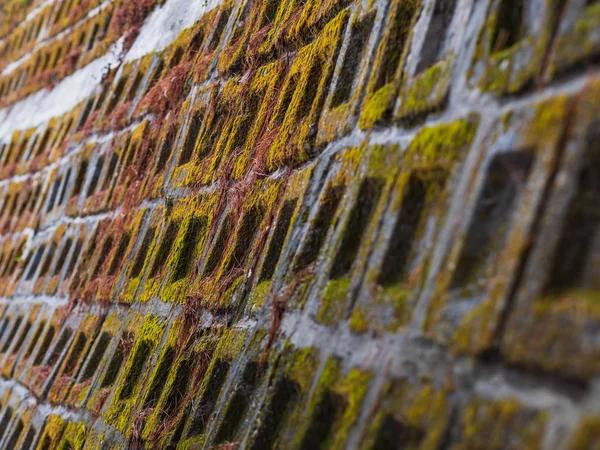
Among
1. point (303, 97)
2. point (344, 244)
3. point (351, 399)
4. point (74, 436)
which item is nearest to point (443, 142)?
point (344, 244)

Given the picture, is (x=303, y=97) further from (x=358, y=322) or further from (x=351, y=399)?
(x=351, y=399)

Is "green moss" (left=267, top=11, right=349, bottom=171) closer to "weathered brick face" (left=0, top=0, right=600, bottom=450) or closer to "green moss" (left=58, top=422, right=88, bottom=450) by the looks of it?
"weathered brick face" (left=0, top=0, right=600, bottom=450)

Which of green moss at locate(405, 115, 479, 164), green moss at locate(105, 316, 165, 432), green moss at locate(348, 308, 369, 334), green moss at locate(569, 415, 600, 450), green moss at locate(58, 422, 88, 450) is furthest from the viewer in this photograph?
green moss at locate(58, 422, 88, 450)

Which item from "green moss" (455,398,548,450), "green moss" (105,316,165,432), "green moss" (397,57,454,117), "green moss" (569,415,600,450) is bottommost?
"green moss" (105,316,165,432)

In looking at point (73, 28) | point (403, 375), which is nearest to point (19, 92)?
point (73, 28)

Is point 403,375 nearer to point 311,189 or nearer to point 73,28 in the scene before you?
point 311,189

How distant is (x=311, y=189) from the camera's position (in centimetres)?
292

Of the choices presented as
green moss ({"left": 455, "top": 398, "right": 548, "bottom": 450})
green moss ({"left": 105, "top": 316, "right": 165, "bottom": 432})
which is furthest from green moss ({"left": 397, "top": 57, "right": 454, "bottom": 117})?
green moss ({"left": 105, "top": 316, "right": 165, "bottom": 432})

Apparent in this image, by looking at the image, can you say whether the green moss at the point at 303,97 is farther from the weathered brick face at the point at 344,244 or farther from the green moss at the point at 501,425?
the green moss at the point at 501,425

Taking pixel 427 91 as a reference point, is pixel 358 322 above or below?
below

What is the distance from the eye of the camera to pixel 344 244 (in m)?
2.48

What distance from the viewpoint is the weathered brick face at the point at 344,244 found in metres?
1.66

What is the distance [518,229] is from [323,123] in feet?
4.72

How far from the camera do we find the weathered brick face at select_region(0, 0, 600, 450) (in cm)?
166
